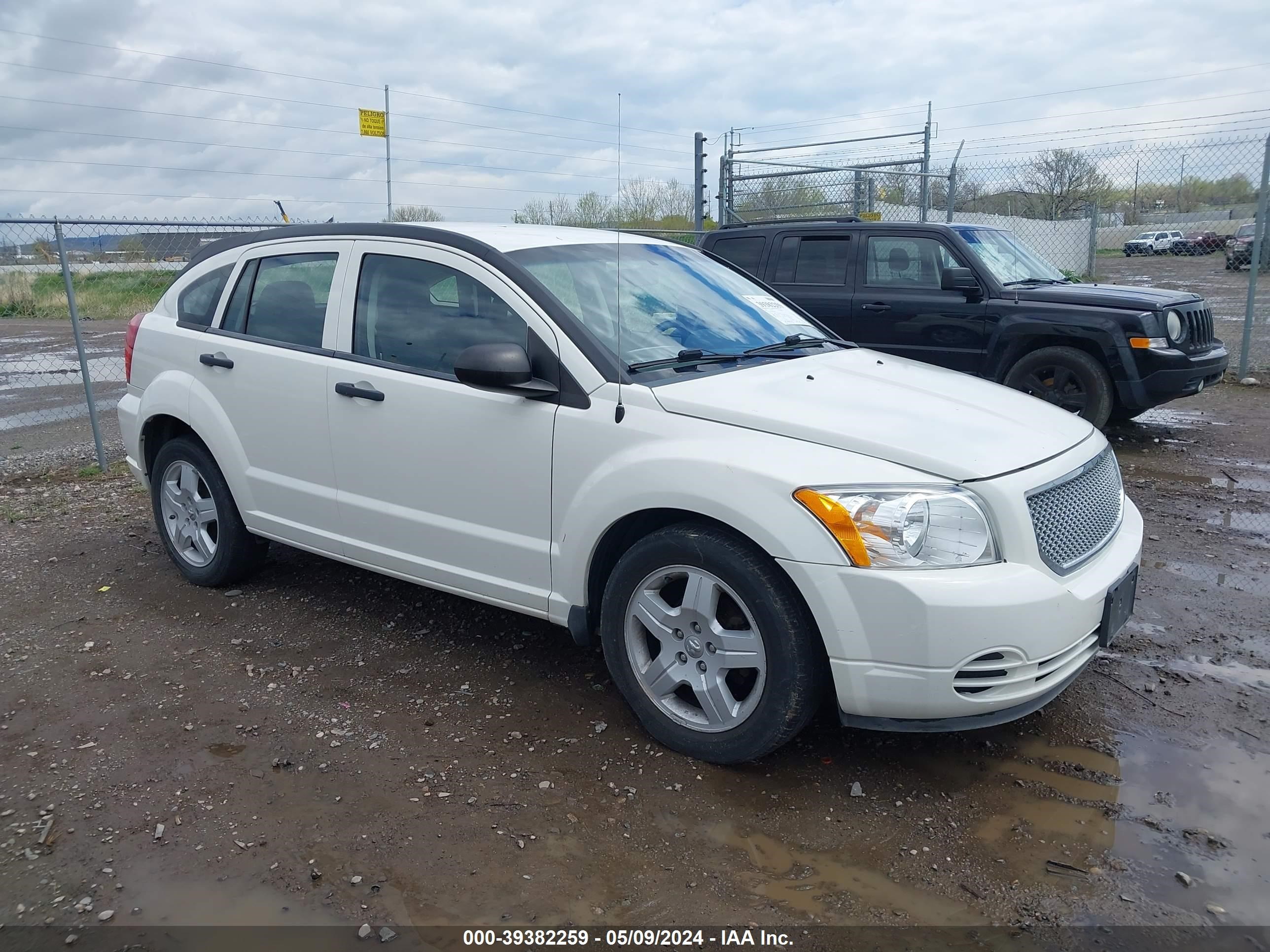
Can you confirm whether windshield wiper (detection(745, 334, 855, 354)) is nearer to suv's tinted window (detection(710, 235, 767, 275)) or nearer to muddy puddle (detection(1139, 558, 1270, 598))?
muddy puddle (detection(1139, 558, 1270, 598))

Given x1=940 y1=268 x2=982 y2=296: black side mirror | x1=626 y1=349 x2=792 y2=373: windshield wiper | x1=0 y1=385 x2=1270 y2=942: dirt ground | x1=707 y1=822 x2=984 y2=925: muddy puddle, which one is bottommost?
x1=707 y1=822 x2=984 y2=925: muddy puddle

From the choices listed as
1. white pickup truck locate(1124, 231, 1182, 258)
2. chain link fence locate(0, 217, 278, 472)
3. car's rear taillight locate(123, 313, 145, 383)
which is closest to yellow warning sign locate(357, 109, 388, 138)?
chain link fence locate(0, 217, 278, 472)

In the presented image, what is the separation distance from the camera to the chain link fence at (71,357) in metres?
7.45

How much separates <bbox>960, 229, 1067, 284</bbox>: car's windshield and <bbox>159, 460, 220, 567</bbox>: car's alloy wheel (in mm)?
6320

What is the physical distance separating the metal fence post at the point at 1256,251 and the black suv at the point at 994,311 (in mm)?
2041

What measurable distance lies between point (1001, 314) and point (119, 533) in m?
6.69

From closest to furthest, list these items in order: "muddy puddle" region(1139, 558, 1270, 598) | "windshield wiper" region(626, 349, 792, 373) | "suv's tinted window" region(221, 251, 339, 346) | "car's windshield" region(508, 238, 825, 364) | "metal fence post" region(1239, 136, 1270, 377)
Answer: "windshield wiper" region(626, 349, 792, 373)
"car's windshield" region(508, 238, 825, 364)
"suv's tinted window" region(221, 251, 339, 346)
"muddy puddle" region(1139, 558, 1270, 598)
"metal fence post" region(1239, 136, 1270, 377)

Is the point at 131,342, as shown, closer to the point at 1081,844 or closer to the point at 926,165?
the point at 1081,844

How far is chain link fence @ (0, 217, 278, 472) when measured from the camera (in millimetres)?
7445

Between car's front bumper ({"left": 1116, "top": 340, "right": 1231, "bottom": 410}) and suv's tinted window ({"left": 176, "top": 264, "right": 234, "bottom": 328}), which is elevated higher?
suv's tinted window ({"left": 176, "top": 264, "right": 234, "bottom": 328})

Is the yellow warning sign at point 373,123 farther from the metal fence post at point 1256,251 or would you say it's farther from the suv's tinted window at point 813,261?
the metal fence post at point 1256,251

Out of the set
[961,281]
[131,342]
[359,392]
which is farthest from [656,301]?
[961,281]

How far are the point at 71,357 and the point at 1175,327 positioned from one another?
14633 millimetres

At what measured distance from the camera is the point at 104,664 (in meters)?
4.23
